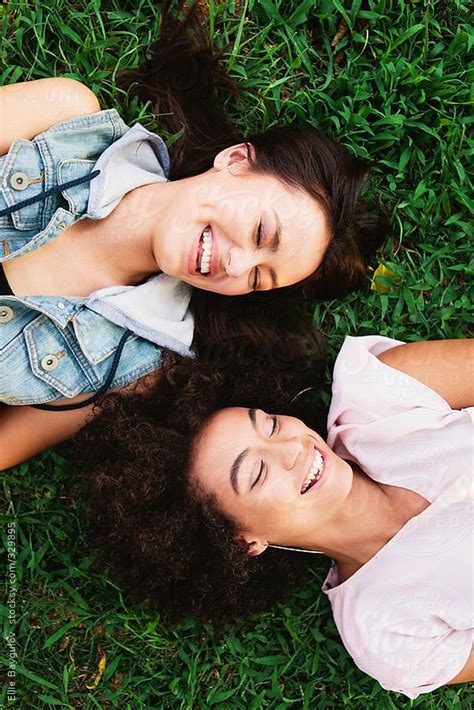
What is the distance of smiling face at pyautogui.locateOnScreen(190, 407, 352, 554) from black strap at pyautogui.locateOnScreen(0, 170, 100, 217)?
975mm

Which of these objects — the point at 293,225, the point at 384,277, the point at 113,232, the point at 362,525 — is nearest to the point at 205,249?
the point at 293,225

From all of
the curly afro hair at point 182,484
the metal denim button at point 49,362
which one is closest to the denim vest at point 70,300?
the metal denim button at point 49,362

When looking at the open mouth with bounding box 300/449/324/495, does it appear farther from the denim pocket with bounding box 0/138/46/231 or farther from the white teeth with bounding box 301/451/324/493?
the denim pocket with bounding box 0/138/46/231

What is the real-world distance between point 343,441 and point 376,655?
777mm

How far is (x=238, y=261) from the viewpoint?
235 cm

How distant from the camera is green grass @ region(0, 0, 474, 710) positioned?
288 centimetres

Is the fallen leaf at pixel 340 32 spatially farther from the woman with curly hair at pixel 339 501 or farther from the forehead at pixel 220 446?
the forehead at pixel 220 446

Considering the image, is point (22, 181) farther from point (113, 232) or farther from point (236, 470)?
point (236, 470)

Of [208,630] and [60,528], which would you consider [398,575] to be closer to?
[208,630]

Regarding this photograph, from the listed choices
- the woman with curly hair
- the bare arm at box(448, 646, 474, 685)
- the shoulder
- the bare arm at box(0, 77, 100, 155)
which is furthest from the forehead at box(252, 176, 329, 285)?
the bare arm at box(448, 646, 474, 685)

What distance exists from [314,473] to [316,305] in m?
0.83

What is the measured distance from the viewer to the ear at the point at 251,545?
2492 mm

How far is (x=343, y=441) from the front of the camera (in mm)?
2717

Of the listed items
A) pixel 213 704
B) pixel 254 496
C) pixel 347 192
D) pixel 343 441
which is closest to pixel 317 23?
pixel 347 192
